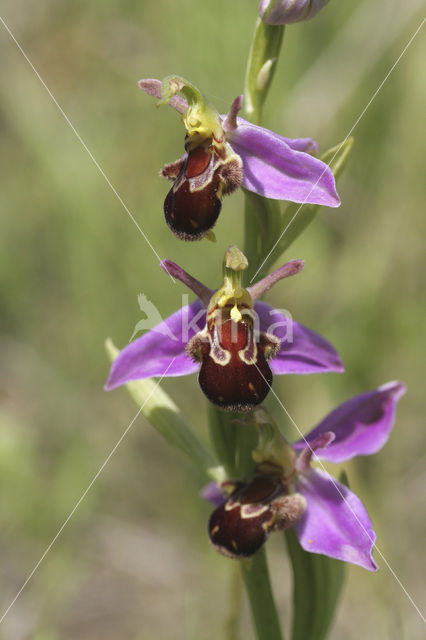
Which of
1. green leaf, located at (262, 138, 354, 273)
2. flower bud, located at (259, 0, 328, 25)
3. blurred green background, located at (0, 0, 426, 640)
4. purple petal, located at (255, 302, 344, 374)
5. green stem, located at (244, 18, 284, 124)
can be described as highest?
flower bud, located at (259, 0, 328, 25)

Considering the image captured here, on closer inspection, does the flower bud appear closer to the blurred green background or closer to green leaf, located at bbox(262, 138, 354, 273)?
green leaf, located at bbox(262, 138, 354, 273)

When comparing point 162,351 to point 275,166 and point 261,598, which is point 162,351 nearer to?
point 275,166

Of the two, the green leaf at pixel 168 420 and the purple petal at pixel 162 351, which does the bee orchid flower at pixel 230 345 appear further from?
the green leaf at pixel 168 420

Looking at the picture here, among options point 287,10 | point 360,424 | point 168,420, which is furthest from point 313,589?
point 287,10

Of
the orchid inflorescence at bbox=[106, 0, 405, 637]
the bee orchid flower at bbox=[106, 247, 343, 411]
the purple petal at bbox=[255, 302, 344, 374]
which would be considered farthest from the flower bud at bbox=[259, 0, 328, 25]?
the purple petal at bbox=[255, 302, 344, 374]

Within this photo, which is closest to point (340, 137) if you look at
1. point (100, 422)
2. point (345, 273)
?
point (345, 273)

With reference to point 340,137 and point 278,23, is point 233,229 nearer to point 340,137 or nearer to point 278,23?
point 340,137
